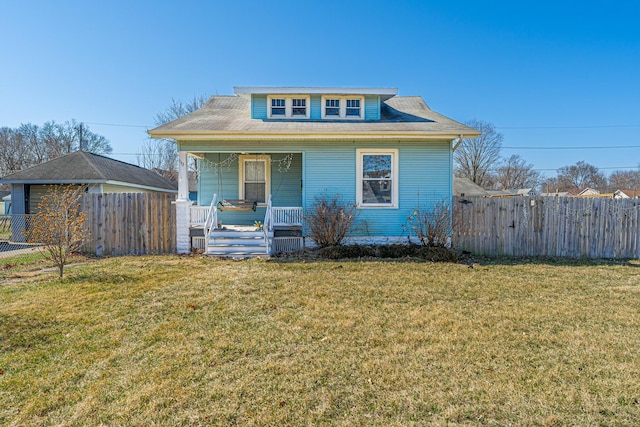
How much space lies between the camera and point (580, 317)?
422 cm

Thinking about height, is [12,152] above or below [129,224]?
above

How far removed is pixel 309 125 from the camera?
10094 millimetres

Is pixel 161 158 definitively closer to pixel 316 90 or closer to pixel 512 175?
pixel 316 90

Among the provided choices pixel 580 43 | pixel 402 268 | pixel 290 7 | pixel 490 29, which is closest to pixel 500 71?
pixel 580 43

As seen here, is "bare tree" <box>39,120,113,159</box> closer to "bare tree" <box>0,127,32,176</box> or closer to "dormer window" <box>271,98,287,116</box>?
"bare tree" <box>0,127,32,176</box>

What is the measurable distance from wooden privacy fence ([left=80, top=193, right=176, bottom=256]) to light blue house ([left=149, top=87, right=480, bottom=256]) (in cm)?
50

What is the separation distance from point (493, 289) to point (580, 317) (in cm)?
143

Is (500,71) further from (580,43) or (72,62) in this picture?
(72,62)

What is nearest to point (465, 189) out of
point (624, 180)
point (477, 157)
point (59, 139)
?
point (477, 157)

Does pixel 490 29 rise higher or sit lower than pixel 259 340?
higher

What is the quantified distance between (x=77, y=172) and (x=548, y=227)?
63.5ft

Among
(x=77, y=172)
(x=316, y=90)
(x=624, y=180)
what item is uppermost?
(x=624, y=180)

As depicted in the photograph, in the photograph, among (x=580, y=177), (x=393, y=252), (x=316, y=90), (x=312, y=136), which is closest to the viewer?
(x=393, y=252)

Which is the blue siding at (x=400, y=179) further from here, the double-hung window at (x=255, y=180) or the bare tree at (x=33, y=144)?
the bare tree at (x=33, y=144)
